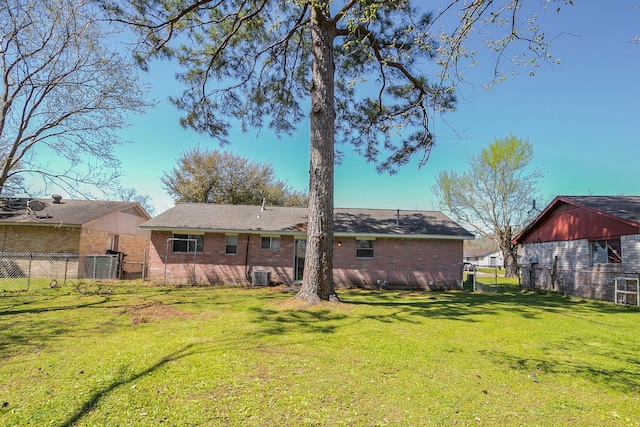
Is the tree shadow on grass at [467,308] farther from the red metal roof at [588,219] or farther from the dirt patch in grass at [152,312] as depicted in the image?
the dirt patch in grass at [152,312]

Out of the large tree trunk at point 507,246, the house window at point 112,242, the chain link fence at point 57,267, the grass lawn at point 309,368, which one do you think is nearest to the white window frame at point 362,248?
the grass lawn at point 309,368

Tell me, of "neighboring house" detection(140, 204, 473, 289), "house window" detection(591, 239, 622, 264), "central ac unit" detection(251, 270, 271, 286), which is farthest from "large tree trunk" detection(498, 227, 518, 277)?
"central ac unit" detection(251, 270, 271, 286)

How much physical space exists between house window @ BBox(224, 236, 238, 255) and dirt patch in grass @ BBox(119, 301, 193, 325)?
20.6 feet

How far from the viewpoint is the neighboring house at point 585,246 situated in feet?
39.9

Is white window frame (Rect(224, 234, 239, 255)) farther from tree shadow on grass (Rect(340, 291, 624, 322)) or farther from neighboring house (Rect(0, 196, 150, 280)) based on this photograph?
tree shadow on grass (Rect(340, 291, 624, 322))

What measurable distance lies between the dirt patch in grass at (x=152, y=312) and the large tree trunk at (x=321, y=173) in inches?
122

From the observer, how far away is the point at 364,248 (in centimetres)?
1600

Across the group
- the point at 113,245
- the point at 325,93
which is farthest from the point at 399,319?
the point at 113,245

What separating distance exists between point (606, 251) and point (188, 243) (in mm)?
17483

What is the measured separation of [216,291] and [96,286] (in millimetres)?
4492

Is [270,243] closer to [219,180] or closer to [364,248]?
[364,248]

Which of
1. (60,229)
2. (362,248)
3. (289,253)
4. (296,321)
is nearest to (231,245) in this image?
(289,253)

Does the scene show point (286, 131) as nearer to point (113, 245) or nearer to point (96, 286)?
point (96, 286)

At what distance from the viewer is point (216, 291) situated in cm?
1320
